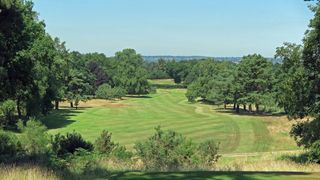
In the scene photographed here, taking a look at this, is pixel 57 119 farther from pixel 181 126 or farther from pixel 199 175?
pixel 199 175

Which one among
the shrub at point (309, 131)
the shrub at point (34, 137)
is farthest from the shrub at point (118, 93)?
the shrub at point (309, 131)

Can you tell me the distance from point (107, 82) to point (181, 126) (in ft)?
260

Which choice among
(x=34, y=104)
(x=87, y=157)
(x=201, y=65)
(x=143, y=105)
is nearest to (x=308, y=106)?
(x=87, y=157)

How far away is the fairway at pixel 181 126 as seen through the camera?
61047 millimetres

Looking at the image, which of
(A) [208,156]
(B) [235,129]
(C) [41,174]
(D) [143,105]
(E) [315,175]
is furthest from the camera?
(D) [143,105]

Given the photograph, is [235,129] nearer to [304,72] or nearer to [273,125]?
[273,125]

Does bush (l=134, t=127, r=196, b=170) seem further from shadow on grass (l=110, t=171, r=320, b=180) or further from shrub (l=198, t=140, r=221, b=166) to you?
shadow on grass (l=110, t=171, r=320, b=180)

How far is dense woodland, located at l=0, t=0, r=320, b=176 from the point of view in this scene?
84.3 feet

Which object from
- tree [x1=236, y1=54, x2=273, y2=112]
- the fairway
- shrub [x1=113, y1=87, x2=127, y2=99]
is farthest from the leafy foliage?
shrub [x1=113, y1=87, x2=127, y2=99]

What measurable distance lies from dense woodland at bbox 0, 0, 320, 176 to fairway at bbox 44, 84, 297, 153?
4673 millimetres

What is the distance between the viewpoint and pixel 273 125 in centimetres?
8094

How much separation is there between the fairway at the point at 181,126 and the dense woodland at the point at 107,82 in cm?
467

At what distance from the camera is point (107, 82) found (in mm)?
154250

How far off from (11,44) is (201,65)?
512 feet
